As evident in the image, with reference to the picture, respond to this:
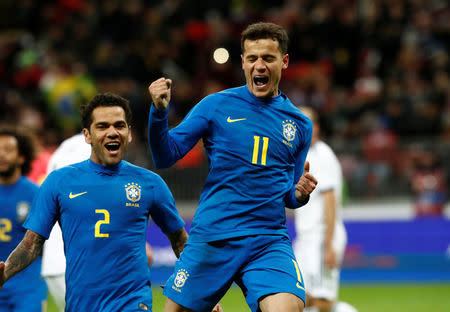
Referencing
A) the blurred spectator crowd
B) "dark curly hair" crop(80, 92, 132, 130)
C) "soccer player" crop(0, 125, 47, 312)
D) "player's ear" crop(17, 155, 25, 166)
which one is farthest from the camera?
the blurred spectator crowd

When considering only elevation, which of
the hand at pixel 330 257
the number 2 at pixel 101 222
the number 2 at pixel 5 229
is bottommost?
the hand at pixel 330 257

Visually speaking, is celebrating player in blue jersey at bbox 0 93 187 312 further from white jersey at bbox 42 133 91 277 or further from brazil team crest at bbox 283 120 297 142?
white jersey at bbox 42 133 91 277

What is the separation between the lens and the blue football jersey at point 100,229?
5043 millimetres

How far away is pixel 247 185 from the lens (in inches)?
201

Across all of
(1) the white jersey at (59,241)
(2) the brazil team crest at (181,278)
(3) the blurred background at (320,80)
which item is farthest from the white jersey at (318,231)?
(3) the blurred background at (320,80)

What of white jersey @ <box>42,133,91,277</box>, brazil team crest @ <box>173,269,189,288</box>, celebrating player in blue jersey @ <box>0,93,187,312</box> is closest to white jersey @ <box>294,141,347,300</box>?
white jersey @ <box>42,133,91,277</box>

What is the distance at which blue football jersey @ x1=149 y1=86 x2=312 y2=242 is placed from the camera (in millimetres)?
5055

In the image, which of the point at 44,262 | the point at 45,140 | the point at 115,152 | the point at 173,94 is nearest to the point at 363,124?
the point at 173,94

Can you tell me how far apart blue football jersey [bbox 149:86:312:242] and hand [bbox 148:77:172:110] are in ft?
0.82

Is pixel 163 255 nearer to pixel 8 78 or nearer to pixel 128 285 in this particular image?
pixel 8 78

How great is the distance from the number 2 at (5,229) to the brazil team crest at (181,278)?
224 cm

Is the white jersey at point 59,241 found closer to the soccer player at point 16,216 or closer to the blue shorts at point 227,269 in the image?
the soccer player at point 16,216

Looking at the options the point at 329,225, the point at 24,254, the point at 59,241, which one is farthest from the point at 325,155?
the point at 24,254

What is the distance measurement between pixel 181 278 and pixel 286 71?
12.6 m
